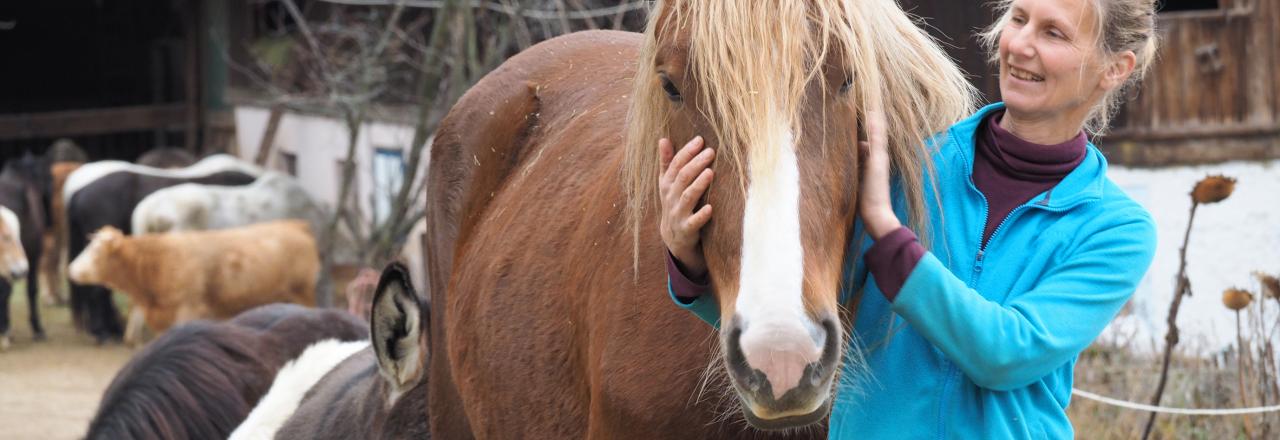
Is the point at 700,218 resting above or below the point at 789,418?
above

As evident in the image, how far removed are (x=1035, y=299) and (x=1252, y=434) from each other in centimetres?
353

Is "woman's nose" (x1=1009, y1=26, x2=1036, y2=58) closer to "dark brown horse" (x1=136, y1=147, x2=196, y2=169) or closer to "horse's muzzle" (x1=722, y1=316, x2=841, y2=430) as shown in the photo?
"horse's muzzle" (x1=722, y1=316, x2=841, y2=430)

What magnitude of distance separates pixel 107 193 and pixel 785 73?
11.4 m

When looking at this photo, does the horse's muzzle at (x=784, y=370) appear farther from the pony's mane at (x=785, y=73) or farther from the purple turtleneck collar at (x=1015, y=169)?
A: the purple turtleneck collar at (x=1015, y=169)

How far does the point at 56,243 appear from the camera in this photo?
45.6 ft

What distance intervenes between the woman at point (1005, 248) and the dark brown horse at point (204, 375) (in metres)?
2.95

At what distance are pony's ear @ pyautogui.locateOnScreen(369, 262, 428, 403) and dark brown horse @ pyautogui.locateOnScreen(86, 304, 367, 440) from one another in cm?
100

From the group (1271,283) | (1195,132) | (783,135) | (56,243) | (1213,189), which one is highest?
(783,135)

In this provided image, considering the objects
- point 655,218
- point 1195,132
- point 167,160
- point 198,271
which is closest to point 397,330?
point 655,218

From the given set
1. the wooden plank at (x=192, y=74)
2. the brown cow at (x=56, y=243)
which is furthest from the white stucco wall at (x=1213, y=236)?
the wooden plank at (x=192, y=74)

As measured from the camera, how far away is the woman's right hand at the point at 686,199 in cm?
181

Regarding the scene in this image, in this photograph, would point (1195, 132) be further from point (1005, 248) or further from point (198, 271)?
point (1005, 248)

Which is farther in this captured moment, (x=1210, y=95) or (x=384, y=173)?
(x=384, y=173)

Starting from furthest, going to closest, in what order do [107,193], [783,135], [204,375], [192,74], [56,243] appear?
[192,74] → [56,243] → [107,193] → [204,375] → [783,135]
